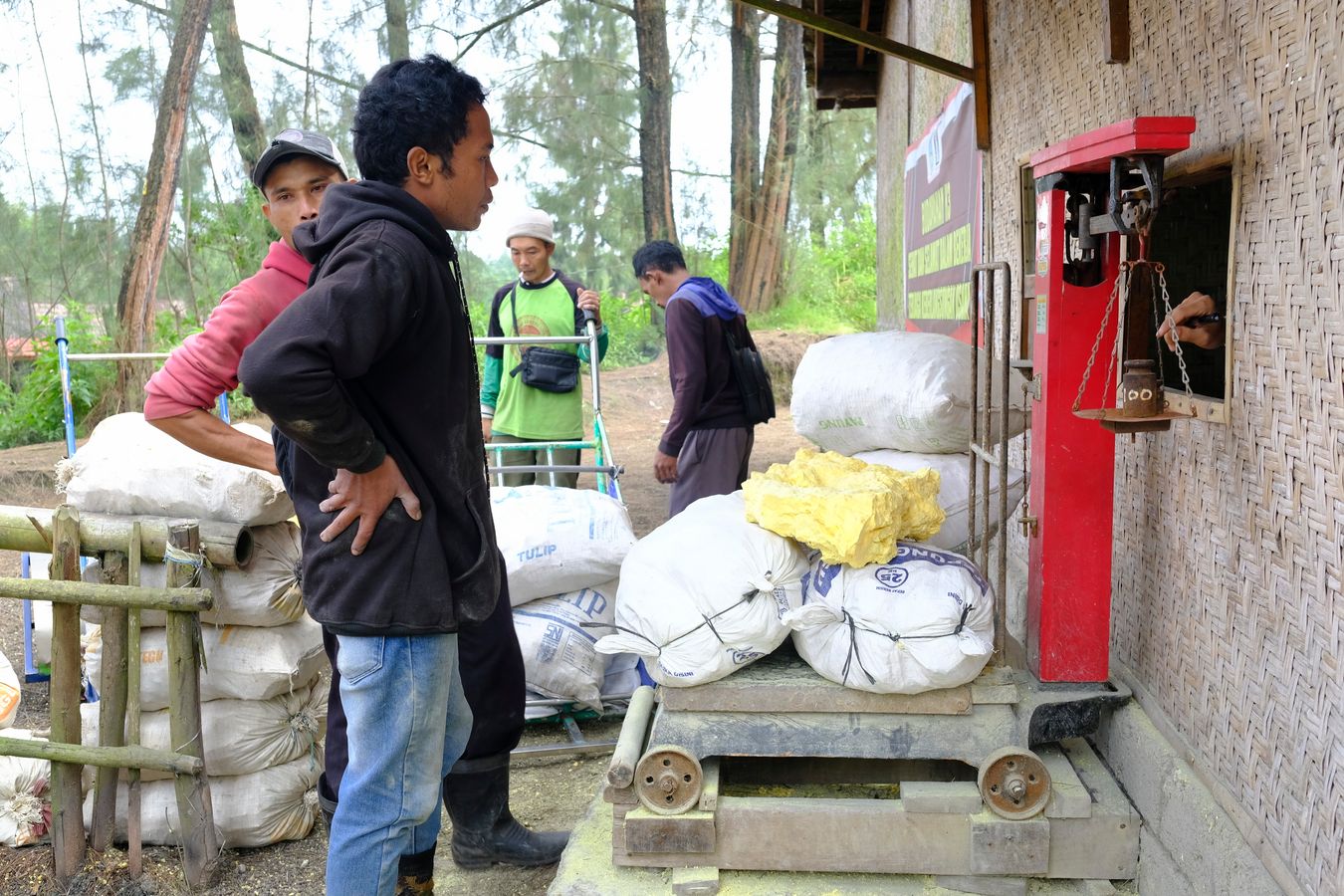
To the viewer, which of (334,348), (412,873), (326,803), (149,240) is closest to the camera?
(334,348)

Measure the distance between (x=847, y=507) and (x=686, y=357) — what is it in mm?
2260

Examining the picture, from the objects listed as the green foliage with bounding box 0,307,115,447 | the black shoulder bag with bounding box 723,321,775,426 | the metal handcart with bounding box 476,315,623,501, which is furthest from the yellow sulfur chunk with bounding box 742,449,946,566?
the green foliage with bounding box 0,307,115,447

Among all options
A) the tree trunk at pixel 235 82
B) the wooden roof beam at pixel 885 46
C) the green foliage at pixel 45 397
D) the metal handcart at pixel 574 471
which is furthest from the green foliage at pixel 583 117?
the wooden roof beam at pixel 885 46

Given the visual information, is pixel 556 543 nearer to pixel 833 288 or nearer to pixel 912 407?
pixel 912 407

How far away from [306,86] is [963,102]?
10656 mm

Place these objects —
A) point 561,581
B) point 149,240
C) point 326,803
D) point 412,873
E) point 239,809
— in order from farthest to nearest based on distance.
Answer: point 149,240, point 561,581, point 239,809, point 326,803, point 412,873

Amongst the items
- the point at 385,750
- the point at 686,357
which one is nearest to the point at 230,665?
the point at 385,750

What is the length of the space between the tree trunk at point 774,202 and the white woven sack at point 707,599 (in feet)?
43.1

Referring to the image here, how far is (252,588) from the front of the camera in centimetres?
329

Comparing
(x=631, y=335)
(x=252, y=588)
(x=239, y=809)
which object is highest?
(x=631, y=335)

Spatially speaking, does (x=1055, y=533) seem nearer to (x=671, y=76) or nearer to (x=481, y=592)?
(x=481, y=592)

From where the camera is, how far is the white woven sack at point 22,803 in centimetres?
326

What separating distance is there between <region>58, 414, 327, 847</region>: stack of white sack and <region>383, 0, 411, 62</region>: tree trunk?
1221 cm

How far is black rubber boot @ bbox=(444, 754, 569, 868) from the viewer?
9.98 ft
